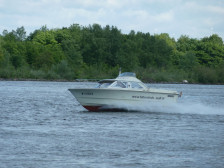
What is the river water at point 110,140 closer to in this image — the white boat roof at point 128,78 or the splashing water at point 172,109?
the splashing water at point 172,109

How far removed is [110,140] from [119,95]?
474 inches

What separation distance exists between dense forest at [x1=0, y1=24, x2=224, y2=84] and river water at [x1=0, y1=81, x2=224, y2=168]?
9784cm

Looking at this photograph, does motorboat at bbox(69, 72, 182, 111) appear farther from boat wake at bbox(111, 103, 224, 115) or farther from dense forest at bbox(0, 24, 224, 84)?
dense forest at bbox(0, 24, 224, 84)

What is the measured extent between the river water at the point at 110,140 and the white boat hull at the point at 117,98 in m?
0.62

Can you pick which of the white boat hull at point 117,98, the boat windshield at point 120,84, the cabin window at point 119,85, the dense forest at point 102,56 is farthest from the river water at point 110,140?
the dense forest at point 102,56

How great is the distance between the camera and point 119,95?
35500mm

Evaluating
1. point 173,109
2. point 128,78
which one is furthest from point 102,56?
point 128,78

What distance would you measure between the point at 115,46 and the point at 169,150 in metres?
142

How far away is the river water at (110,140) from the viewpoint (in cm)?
1866

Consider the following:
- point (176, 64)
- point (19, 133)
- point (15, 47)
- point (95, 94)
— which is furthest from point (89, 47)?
point (19, 133)

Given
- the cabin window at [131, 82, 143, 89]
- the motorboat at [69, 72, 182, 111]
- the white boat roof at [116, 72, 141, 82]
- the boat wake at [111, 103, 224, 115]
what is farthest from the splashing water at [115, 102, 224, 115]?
the white boat roof at [116, 72, 141, 82]

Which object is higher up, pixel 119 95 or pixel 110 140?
pixel 119 95

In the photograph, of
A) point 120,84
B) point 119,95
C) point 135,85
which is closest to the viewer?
point 119,95

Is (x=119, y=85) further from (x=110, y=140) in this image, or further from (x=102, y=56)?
(x=102, y=56)
